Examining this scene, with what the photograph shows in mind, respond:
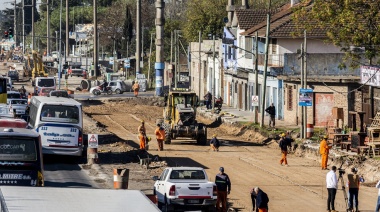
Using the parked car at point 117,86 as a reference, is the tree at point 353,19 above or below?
above

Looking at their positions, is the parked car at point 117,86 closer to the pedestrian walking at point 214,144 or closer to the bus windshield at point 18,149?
the pedestrian walking at point 214,144

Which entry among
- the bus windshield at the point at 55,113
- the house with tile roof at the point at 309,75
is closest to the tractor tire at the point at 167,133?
the house with tile roof at the point at 309,75

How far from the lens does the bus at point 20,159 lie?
86.9ft

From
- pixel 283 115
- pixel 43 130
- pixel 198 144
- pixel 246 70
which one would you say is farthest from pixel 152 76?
pixel 43 130

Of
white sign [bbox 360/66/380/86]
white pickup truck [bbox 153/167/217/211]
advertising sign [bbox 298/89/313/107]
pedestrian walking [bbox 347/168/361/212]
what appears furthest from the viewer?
advertising sign [bbox 298/89/313/107]

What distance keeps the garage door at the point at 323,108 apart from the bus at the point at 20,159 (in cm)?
3395

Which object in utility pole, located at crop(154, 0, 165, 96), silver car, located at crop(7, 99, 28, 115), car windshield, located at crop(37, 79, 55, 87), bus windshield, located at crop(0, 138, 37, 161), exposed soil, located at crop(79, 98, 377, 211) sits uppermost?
utility pole, located at crop(154, 0, 165, 96)

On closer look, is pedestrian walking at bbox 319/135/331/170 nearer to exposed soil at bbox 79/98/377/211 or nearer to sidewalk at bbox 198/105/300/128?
exposed soil at bbox 79/98/377/211

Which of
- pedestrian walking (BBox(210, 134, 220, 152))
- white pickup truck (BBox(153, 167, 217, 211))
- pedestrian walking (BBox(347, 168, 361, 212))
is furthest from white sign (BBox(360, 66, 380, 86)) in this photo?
white pickup truck (BBox(153, 167, 217, 211))

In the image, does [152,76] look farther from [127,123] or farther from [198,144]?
[198,144]

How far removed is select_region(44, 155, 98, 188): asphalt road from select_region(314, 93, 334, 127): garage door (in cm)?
2284

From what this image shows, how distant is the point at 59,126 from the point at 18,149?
A: 10246mm

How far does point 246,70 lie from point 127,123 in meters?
10.5

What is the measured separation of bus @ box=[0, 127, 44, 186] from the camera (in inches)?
1043
